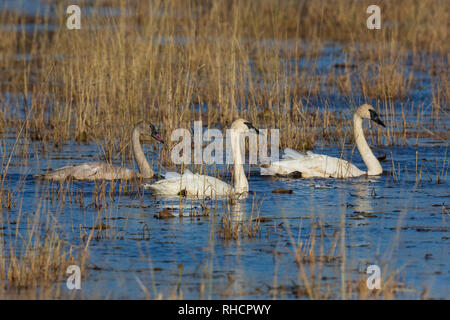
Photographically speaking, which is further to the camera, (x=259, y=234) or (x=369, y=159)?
(x=369, y=159)

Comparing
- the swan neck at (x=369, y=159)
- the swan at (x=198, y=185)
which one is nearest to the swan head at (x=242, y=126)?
the swan at (x=198, y=185)

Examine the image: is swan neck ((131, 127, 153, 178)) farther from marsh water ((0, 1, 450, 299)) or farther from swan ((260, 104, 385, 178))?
swan ((260, 104, 385, 178))

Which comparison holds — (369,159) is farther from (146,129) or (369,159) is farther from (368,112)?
(146,129)

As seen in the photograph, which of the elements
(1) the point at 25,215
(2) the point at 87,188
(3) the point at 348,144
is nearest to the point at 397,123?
(3) the point at 348,144

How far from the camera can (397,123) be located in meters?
14.1

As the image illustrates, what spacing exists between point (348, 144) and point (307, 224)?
513 centimetres

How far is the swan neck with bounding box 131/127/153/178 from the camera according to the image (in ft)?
35.7

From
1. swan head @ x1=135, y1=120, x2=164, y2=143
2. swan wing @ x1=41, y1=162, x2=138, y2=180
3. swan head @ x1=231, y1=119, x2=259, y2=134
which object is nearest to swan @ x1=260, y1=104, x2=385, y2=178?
swan head @ x1=231, y1=119, x2=259, y2=134

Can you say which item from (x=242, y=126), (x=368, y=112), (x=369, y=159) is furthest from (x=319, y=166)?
(x=368, y=112)

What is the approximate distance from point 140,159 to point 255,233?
11.2ft

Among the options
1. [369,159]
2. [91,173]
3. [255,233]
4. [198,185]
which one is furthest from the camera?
[369,159]

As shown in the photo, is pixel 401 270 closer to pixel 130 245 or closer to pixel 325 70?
pixel 130 245

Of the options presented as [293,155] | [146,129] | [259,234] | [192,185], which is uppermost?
[146,129]

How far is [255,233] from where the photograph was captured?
7883 millimetres
